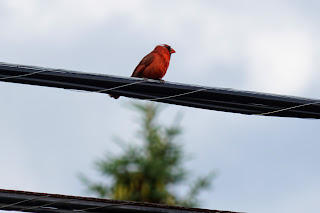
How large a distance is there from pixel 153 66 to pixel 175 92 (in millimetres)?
3282

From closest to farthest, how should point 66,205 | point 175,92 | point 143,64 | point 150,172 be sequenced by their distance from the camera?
point 66,205
point 175,92
point 143,64
point 150,172

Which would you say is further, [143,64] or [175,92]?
Result: [143,64]

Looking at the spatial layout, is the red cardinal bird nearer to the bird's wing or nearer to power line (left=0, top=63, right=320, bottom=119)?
the bird's wing

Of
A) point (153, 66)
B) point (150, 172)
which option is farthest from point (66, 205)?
point (150, 172)

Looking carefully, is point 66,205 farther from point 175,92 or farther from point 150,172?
point 150,172

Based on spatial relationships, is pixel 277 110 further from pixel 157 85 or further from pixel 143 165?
pixel 143 165

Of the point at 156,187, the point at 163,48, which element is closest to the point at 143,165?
the point at 156,187

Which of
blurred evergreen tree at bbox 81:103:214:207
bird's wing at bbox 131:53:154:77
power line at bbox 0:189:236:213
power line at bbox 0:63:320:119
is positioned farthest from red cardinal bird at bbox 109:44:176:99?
blurred evergreen tree at bbox 81:103:214:207

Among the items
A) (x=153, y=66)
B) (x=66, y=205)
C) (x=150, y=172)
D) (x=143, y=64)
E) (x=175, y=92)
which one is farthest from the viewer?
(x=150, y=172)

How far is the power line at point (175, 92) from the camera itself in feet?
22.0

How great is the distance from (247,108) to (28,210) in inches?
84.9

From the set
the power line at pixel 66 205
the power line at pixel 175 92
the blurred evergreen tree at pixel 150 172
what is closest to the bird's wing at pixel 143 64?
the power line at pixel 175 92

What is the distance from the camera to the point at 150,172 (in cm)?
2067

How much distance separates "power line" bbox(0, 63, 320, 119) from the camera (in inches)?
264
